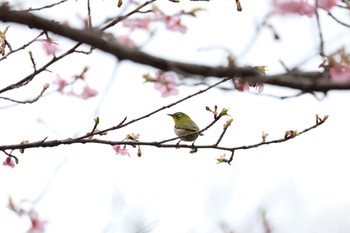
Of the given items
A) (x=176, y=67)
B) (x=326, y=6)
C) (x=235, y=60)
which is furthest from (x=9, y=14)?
(x=326, y=6)

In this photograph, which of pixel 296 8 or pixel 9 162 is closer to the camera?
pixel 296 8

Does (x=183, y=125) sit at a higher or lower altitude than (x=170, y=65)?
higher

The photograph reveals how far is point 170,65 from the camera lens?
6.52ft

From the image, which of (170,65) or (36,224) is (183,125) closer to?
(36,224)

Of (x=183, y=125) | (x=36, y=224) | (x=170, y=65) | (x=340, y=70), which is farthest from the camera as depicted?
(x=183, y=125)

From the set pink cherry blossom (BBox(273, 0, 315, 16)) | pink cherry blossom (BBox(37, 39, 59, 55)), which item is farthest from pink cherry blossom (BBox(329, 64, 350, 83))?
pink cherry blossom (BBox(37, 39, 59, 55))

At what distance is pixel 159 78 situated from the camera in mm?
3695

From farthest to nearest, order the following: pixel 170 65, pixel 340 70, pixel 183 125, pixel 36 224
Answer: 1. pixel 183 125
2. pixel 36 224
3. pixel 340 70
4. pixel 170 65

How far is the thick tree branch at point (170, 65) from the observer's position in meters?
1.96

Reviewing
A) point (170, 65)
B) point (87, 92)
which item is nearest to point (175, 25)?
point (87, 92)

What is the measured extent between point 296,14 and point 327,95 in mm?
→ 1156

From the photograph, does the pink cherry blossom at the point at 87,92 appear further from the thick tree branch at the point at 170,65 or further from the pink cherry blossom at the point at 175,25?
the thick tree branch at the point at 170,65

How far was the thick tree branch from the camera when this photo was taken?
1.96m

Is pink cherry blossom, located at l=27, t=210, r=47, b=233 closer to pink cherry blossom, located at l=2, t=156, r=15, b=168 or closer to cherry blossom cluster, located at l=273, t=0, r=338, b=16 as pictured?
pink cherry blossom, located at l=2, t=156, r=15, b=168
